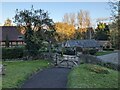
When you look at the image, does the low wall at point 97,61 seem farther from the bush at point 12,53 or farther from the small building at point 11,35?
the small building at point 11,35

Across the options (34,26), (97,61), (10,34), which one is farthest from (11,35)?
(97,61)

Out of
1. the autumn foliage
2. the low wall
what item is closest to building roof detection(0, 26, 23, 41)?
the autumn foliage

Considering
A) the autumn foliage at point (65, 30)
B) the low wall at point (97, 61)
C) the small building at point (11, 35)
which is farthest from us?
the autumn foliage at point (65, 30)

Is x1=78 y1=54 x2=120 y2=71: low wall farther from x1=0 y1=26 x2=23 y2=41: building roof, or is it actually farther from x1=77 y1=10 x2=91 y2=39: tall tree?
x1=77 y1=10 x2=91 y2=39: tall tree

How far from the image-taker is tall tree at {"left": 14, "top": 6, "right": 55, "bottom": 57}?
3709 centimetres

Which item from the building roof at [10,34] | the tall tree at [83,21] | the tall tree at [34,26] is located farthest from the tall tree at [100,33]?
the tall tree at [34,26]

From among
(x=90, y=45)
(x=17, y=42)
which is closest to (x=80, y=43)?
(x=90, y=45)

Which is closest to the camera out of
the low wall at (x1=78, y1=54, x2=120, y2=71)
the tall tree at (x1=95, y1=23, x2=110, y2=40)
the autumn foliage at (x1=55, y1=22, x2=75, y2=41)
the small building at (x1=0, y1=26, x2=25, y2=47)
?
the low wall at (x1=78, y1=54, x2=120, y2=71)

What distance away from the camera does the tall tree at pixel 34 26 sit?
37094 mm

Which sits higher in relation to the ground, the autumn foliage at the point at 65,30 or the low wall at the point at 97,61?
the autumn foliage at the point at 65,30

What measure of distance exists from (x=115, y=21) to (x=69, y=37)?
2869 inches

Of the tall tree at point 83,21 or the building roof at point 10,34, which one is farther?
the tall tree at point 83,21

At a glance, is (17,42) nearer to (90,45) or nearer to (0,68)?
(90,45)

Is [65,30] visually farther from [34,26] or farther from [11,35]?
[34,26]
